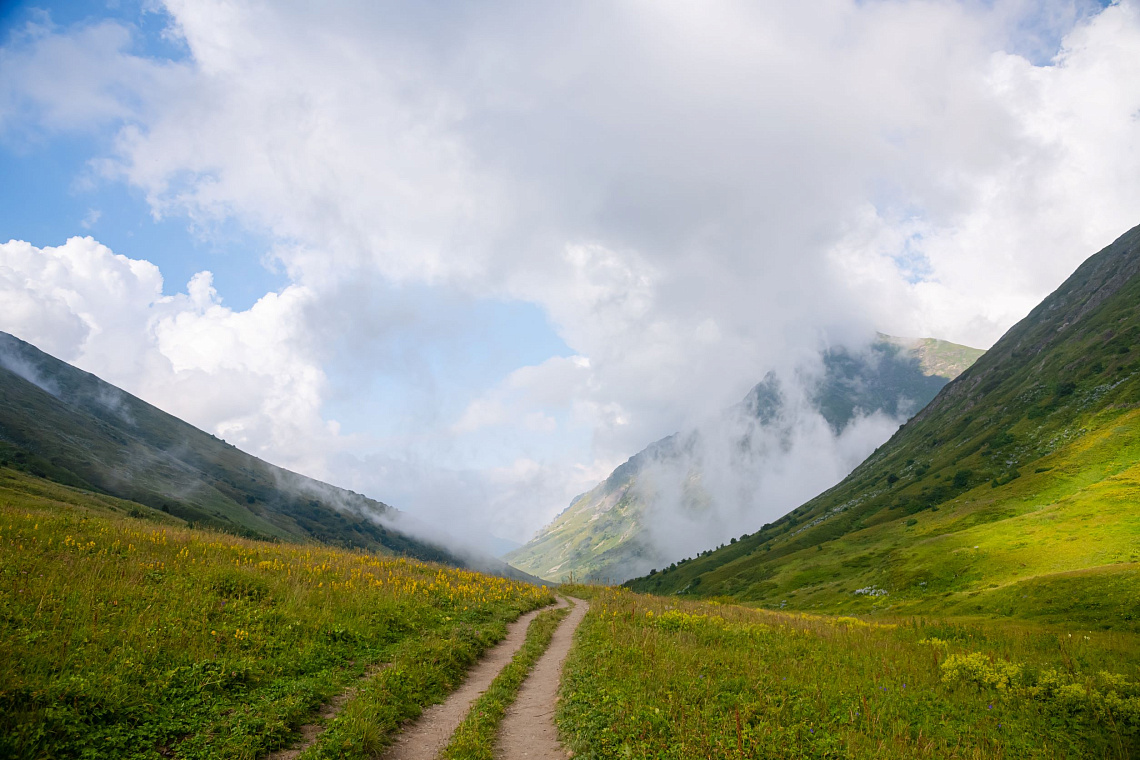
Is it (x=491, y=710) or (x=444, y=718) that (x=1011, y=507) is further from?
(x=444, y=718)

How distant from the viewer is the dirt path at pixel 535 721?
10219 millimetres

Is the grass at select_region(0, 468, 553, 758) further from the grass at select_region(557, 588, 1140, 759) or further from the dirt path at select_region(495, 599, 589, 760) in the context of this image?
the grass at select_region(557, 588, 1140, 759)

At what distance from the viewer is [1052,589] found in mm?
38312

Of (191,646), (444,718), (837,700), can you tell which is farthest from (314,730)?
(837,700)

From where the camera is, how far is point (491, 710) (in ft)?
39.4

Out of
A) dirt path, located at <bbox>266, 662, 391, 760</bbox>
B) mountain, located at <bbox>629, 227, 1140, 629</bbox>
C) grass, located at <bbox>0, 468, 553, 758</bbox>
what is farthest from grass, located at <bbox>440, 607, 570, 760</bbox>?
mountain, located at <bbox>629, 227, 1140, 629</bbox>

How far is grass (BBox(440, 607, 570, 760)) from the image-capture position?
32.1 ft

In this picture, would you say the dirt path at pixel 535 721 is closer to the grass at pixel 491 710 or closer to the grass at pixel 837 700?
the grass at pixel 491 710

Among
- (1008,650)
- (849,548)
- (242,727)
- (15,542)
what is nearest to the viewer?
(242,727)

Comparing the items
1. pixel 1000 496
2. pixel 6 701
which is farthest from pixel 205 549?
pixel 1000 496

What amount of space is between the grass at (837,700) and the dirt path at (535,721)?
15.7 inches

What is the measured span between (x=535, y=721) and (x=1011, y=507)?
302ft

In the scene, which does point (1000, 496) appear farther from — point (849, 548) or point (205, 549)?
point (205, 549)

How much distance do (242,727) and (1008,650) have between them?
25248 mm
